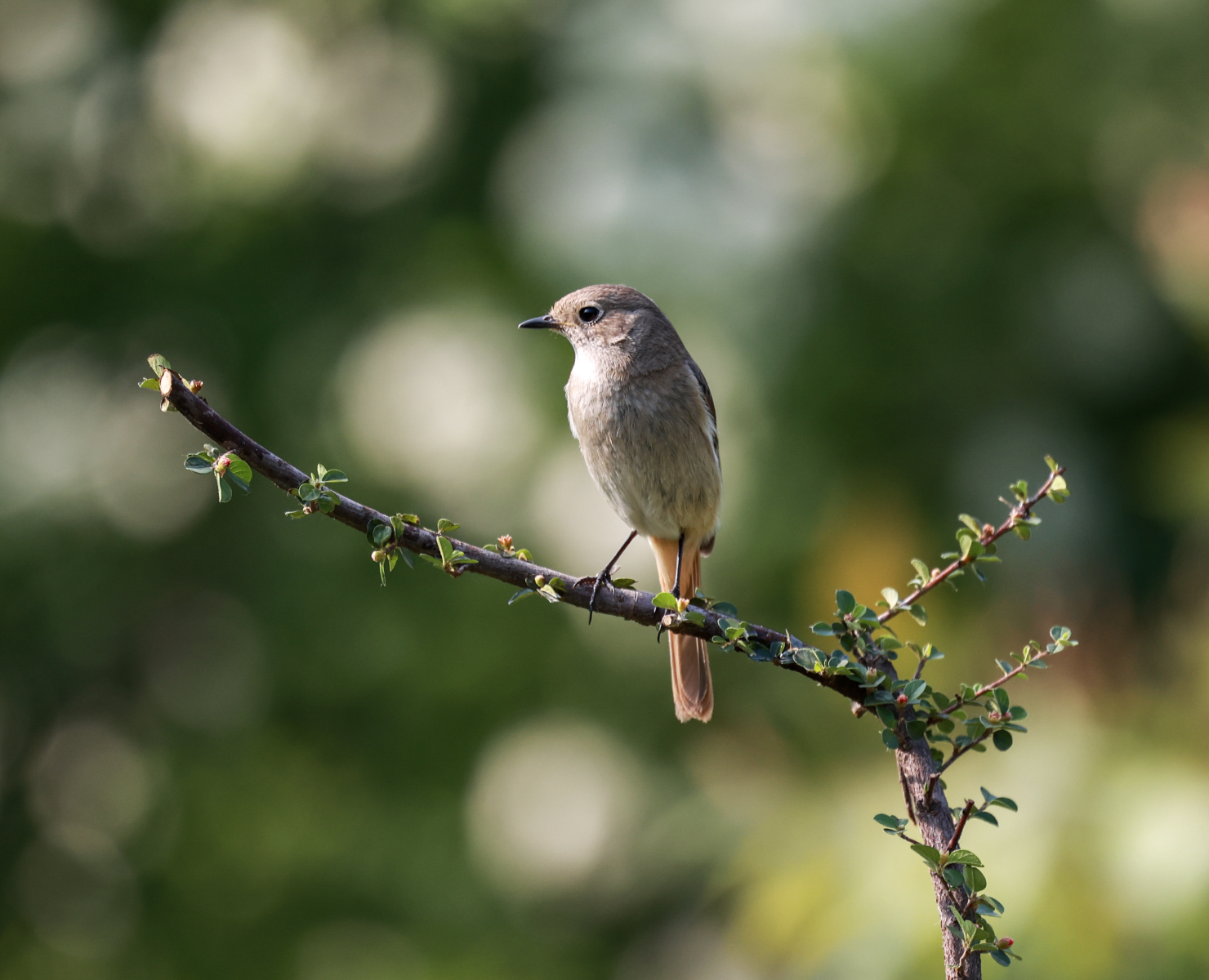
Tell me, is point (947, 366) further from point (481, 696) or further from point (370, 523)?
point (370, 523)

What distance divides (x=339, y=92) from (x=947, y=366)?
4588 mm

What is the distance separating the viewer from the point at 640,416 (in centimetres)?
371

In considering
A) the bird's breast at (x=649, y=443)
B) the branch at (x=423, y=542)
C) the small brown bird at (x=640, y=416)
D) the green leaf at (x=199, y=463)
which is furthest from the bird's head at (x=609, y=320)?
the green leaf at (x=199, y=463)

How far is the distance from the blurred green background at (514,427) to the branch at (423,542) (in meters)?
3.27

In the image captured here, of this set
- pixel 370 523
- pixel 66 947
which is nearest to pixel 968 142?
pixel 370 523

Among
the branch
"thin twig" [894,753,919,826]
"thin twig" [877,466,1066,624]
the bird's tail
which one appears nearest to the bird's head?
the bird's tail

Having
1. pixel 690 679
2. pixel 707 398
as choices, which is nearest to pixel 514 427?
pixel 707 398

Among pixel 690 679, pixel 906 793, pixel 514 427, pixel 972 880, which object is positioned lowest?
pixel 972 880

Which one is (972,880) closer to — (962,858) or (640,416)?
(962,858)

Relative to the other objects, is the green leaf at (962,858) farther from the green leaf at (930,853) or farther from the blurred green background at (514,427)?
the blurred green background at (514,427)

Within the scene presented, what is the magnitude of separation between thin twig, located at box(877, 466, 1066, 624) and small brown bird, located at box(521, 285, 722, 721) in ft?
5.71

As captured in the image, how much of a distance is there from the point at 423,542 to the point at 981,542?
875mm

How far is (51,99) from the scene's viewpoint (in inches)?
313

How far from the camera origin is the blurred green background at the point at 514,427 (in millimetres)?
6078
